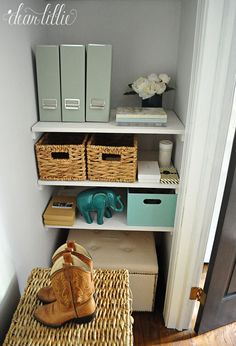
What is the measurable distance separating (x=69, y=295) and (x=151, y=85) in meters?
0.93

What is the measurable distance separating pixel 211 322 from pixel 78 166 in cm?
109

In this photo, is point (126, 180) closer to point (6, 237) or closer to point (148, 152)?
point (148, 152)

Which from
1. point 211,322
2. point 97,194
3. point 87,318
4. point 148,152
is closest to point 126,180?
point 97,194

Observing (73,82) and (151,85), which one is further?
(151,85)

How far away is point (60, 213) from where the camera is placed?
129cm

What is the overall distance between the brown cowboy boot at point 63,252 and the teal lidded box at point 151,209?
45 centimetres

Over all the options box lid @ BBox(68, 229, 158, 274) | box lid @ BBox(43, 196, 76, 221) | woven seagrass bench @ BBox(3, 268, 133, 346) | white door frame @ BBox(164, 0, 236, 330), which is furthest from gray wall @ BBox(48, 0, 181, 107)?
woven seagrass bench @ BBox(3, 268, 133, 346)

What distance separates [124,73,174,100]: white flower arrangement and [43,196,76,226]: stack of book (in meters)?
0.66

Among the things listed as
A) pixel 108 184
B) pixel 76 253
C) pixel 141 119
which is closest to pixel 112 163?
pixel 108 184

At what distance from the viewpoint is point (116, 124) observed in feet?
3.74

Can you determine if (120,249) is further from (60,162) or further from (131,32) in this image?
(131,32)

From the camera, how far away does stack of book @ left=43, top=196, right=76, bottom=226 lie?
127 cm

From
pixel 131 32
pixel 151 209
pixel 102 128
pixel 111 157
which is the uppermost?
pixel 131 32

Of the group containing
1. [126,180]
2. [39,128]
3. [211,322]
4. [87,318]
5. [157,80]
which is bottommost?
[211,322]
